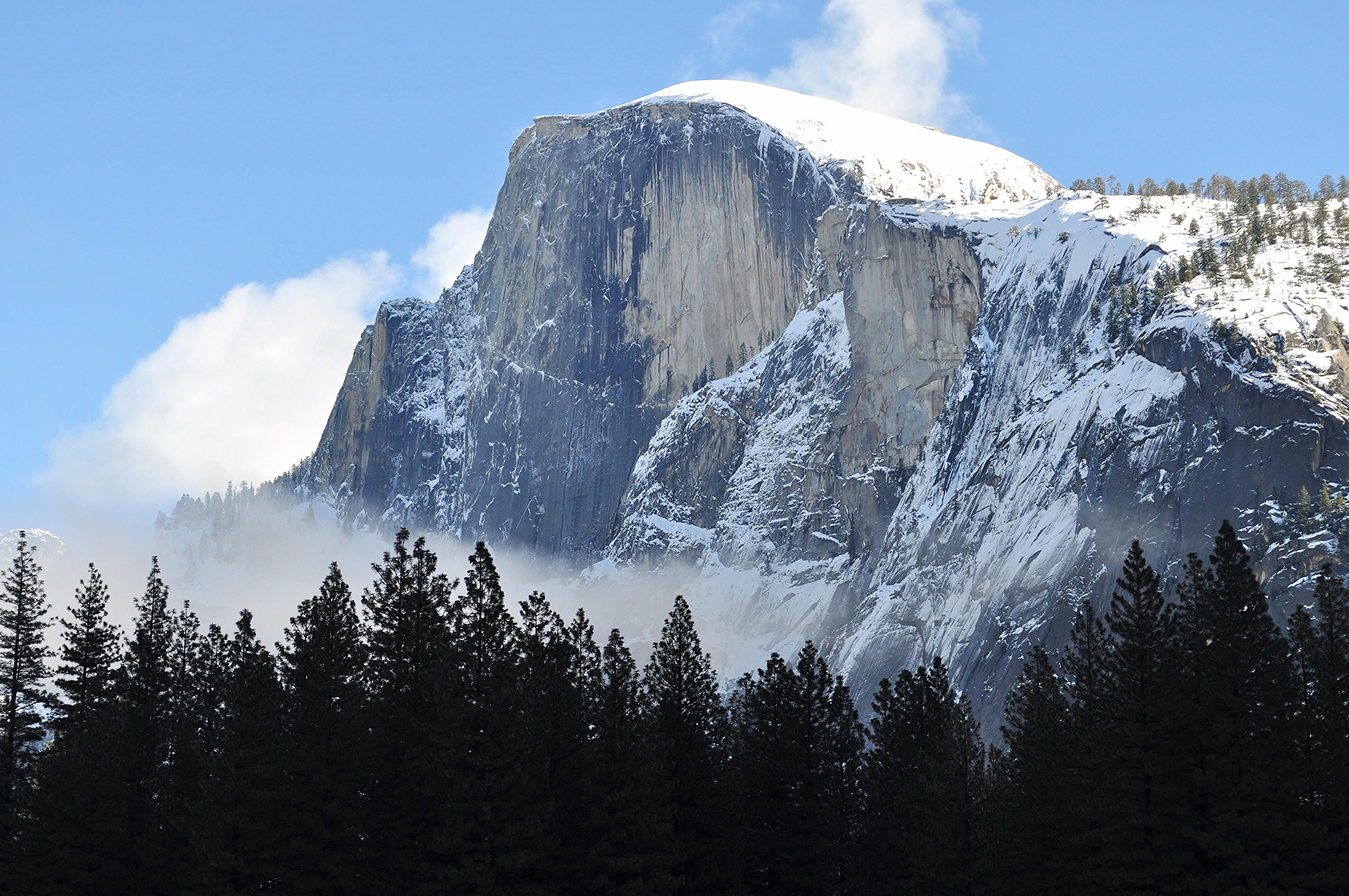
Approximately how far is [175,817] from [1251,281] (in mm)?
132100

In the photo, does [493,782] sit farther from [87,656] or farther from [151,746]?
[87,656]

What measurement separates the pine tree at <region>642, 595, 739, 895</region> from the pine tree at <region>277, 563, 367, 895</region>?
13.6m

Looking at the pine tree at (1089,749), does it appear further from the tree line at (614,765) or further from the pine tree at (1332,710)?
the pine tree at (1332,710)

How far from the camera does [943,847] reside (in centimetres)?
7219

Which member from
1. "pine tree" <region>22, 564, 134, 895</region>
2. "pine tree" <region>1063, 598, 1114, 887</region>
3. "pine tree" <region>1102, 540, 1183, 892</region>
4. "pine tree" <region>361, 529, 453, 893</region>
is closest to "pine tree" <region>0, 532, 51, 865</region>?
"pine tree" <region>22, 564, 134, 895</region>

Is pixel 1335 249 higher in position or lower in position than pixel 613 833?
higher

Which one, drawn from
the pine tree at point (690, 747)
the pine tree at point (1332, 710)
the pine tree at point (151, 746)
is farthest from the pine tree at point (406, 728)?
the pine tree at point (1332, 710)

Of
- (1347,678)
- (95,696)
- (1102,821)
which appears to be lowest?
(1102,821)

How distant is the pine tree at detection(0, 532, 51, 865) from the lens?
75938 millimetres

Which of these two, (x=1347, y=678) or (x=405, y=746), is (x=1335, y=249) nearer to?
(x=1347, y=678)

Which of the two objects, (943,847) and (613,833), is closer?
(613,833)

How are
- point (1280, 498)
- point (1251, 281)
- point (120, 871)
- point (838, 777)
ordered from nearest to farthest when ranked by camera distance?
point (120, 871), point (838, 777), point (1280, 498), point (1251, 281)

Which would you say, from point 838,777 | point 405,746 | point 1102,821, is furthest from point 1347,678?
point 405,746

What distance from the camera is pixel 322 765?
65.5m
